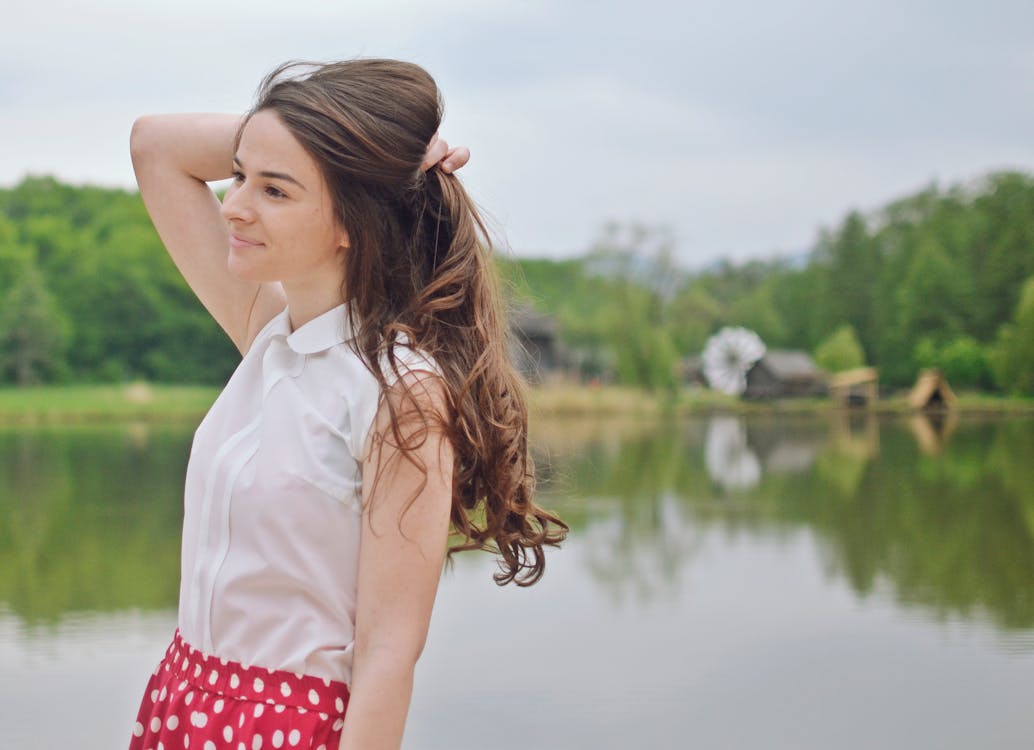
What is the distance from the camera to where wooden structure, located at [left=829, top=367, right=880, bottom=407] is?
27.2 meters

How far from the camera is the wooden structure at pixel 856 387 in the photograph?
89.2ft

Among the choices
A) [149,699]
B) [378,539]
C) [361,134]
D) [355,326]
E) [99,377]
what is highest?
[361,134]

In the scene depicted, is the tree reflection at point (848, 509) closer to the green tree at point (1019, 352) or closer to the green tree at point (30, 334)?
the green tree at point (1019, 352)

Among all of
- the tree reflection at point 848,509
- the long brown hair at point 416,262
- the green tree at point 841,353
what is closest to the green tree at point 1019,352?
the green tree at point 841,353

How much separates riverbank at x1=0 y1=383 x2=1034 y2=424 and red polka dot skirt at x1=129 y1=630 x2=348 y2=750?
69.3 feet

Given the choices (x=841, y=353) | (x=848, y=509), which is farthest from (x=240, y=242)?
(x=841, y=353)

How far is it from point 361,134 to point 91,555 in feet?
22.4

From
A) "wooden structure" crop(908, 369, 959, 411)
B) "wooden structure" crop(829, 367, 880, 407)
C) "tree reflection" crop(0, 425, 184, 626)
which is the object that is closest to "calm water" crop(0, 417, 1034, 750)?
"tree reflection" crop(0, 425, 184, 626)

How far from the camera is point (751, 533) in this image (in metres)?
8.34

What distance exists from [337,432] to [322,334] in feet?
0.32

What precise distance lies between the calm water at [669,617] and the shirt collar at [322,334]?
0.49 metres

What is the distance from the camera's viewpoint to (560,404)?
22703mm

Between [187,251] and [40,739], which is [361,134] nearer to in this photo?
[187,251]

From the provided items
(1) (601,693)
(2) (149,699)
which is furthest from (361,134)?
(1) (601,693)
